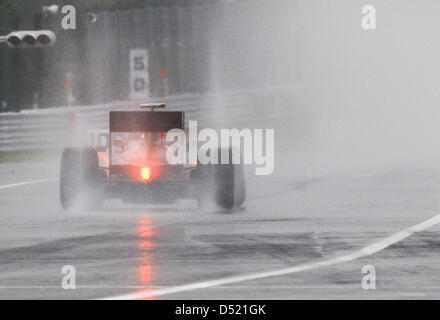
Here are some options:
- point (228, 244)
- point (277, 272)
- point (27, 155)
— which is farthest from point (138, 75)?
point (277, 272)

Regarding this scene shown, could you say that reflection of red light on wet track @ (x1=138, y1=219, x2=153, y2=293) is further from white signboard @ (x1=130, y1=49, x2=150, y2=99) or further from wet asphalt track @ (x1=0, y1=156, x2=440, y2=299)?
white signboard @ (x1=130, y1=49, x2=150, y2=99)

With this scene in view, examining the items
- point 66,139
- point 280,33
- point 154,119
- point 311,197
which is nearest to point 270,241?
point 154,119

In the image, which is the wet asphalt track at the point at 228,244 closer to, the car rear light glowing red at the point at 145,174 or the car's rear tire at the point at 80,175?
the car's rear tire at the point at 80,175

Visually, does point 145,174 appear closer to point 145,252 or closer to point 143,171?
point 143,171

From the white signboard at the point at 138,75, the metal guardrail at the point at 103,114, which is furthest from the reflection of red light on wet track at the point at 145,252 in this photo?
the white signboard at the point at 138,75

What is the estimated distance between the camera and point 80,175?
18.4m

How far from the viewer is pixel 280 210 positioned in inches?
757

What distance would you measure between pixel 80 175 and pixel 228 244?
4.09 metres

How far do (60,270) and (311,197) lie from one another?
9.31m

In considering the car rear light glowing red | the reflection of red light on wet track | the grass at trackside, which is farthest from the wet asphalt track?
the grass at trackside

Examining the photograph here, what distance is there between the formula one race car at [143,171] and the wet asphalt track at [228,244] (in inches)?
11.4

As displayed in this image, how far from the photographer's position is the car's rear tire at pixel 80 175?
60.5 feet

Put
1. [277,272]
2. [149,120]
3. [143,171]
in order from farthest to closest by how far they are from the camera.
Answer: [143,171] → [149,120] → [277,272]

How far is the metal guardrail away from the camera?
1465 inches
